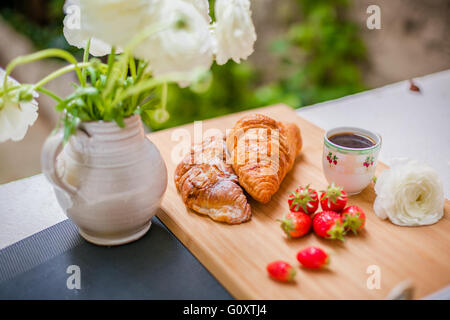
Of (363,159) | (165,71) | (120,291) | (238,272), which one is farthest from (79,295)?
(363,159)

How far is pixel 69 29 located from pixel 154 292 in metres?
0.55

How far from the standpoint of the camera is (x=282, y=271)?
77cm

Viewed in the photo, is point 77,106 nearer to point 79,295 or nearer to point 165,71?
point 165,71

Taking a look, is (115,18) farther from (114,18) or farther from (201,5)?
(201,5)

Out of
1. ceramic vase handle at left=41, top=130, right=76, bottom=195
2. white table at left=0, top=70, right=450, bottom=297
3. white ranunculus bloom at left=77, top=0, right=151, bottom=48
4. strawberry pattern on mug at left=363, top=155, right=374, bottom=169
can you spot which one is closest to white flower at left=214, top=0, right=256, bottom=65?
white ranunculus bloom at left=77, top=0, right=151, bottom=48

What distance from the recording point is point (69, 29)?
2.64 ft

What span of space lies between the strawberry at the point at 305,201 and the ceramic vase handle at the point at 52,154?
511 mm

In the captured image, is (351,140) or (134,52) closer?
(134,52)

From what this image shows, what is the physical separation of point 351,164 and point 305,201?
0.54ft

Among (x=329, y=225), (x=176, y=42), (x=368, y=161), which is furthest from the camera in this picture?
(x=368, y=161)

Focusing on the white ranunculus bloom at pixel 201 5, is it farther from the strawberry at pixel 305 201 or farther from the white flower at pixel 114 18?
the strawberry at pixel 305 201

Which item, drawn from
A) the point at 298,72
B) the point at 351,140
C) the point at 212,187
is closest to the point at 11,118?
the point at 212,187

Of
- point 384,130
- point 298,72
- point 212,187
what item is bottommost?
point 298,72

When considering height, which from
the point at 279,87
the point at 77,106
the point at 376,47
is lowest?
the point at 279,87
